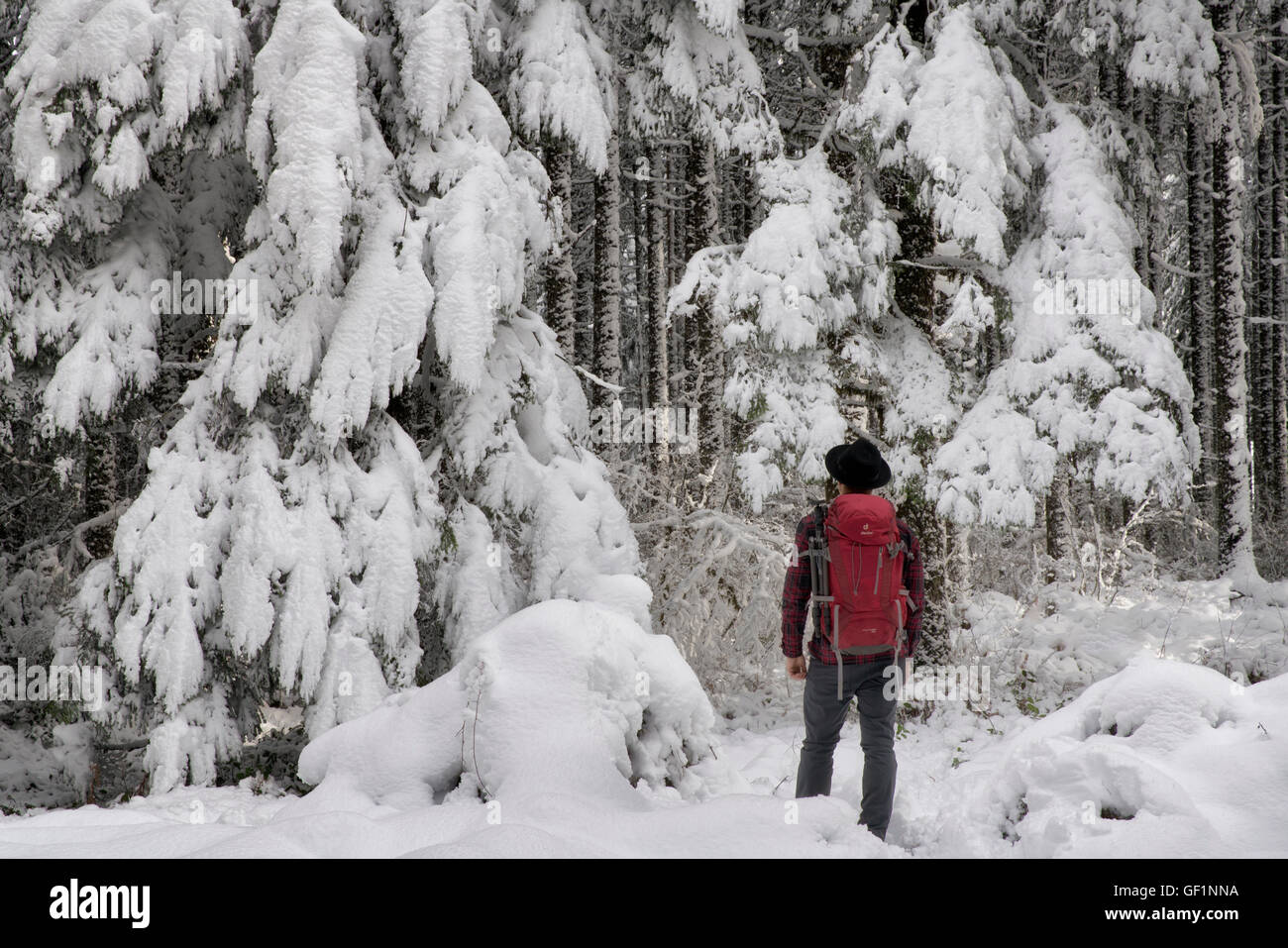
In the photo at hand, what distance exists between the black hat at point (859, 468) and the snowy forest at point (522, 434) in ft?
4.37

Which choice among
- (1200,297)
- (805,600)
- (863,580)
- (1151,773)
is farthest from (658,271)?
(1151,773)

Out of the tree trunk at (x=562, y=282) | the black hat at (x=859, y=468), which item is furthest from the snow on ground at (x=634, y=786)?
the tree trunk at (x=562, y=282)

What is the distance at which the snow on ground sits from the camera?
334 centimetres

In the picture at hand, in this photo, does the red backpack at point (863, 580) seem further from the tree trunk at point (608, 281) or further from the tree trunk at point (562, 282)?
the tree trunk at point (608, 281)

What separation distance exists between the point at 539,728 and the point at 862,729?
176 cm

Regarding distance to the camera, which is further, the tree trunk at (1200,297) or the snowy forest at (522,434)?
the tree trunk at (1200,297)

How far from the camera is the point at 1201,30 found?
9.41m

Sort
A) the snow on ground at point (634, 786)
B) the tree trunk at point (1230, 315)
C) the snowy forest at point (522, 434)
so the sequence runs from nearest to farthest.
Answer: the snow on ground at point (634, 786)
the snowy forest at point (522, 434)
the tree trunk at point (1230, 315)

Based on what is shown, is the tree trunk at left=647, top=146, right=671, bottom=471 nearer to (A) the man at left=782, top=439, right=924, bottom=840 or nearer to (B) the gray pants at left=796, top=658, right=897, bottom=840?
(A) the man at left=782, top=439, right=924, bottom=840

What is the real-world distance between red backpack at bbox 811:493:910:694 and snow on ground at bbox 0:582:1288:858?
0.85m

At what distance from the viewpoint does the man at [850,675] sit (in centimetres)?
475

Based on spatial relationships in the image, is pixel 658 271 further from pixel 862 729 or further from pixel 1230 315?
pixel 862 729

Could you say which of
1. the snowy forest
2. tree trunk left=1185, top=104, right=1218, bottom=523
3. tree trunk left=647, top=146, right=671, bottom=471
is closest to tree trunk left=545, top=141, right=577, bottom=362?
the snowy forest
